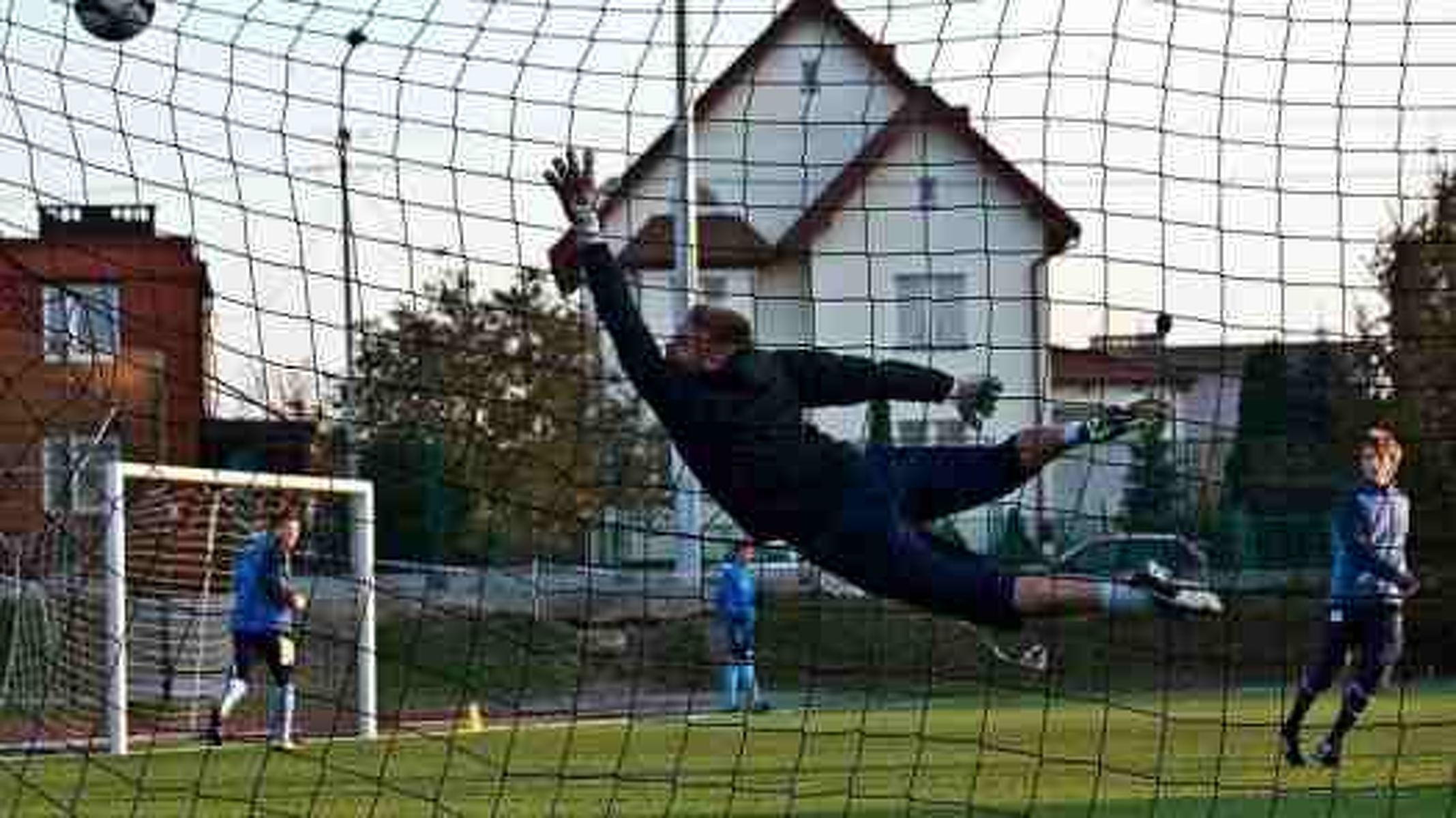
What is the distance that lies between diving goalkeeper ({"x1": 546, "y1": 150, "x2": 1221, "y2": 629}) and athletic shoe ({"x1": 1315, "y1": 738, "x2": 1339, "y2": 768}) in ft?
13.8

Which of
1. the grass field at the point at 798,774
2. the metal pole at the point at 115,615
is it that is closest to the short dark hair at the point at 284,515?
the metal pole at the point at 115,615

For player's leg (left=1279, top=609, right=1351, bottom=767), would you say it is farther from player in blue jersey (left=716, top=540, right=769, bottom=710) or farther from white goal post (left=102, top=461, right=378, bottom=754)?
player in blue jersey (left=716, top=540, right=769, bottom=710)

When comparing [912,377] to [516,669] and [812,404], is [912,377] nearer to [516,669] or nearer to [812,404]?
[812,404]

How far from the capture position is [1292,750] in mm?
13438

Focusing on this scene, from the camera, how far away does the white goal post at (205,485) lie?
52.4 feet

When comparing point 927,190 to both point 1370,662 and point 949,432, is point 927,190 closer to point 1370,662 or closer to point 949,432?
point 949,432

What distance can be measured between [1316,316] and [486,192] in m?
2.73

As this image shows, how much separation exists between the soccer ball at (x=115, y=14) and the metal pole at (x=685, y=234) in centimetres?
161

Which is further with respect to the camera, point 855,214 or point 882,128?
point 855,214

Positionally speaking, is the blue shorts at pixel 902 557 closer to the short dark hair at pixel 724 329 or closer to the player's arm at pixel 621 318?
the short dark hair at pixel 724 329

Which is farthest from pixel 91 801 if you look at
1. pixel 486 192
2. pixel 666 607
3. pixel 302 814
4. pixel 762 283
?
pixel 666 607

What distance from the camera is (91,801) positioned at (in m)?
12.5

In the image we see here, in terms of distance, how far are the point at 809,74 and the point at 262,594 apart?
854 centimetres

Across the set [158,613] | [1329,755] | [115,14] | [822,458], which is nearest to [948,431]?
[1329,755]
